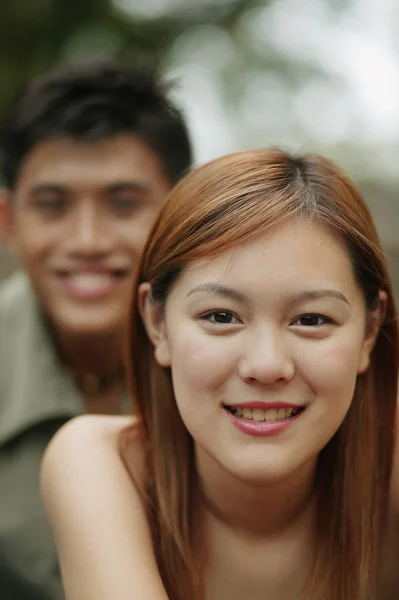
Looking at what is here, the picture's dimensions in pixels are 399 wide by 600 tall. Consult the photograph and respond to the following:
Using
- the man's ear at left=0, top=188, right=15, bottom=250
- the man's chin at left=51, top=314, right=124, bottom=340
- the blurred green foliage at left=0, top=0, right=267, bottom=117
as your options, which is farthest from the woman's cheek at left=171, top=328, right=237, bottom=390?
the blurred green foliage at left=0, top=0, right=267, bottom=117

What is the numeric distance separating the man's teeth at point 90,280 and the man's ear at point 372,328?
136cm

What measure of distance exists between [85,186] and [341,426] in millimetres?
1419

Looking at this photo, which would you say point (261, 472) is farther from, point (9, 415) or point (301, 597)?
point (9, 415)

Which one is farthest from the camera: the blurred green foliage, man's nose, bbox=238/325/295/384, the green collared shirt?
the blurred green foliage

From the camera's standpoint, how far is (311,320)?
6.31 ft

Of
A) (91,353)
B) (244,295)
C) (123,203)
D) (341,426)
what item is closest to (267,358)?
(244,295)

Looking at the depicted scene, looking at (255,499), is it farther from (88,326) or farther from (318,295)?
(88,326)

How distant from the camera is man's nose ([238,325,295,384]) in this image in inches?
72.1

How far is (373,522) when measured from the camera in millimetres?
2221

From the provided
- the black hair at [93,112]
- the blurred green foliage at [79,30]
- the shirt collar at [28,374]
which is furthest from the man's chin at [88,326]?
the blurred green foliage at [79,30]

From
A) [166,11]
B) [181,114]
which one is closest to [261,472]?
[181,114]

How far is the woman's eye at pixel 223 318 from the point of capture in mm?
1917

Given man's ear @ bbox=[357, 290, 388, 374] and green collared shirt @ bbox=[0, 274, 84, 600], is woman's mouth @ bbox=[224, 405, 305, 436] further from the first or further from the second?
green collared shirt @ bbox=[0, 274, 84, 600]

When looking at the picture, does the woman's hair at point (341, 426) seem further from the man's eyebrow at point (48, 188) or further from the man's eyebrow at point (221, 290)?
the man's eyebrow at point (48, 188)
